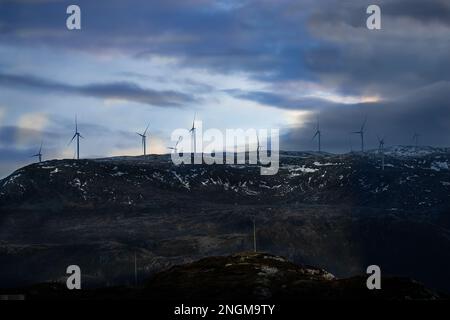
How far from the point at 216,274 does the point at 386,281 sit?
108ft

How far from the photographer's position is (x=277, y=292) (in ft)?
394

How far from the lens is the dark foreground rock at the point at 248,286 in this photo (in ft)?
376

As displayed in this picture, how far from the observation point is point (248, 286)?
12144 cm

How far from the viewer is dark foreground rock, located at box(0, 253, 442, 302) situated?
376 ft
